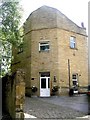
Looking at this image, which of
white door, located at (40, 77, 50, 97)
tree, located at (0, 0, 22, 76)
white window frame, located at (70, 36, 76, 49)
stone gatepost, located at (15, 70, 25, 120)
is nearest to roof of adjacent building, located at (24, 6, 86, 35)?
white window frame, located at (70, 36, 76, 49)

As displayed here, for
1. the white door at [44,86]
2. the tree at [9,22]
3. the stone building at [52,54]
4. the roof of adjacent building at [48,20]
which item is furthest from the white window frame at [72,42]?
the tree at [9,22]

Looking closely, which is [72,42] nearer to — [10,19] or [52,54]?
[52,54]

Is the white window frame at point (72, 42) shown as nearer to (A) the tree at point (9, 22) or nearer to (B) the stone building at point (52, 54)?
(B) the stone building at point (52, 54)

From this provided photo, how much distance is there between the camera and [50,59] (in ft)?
86.2

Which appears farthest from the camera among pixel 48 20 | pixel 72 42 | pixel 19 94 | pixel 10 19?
pixel 72 42

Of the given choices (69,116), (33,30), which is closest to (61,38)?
(33,30)

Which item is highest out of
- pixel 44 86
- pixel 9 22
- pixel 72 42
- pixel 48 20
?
pixel 48 20

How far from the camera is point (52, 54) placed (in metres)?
26.4

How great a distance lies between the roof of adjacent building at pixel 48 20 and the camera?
27.1 m

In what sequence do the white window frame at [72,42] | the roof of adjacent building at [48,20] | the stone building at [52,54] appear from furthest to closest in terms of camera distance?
the white window frame at [72,42]
the roof of adjacent building at [48,20]
the stone building at [52,54]

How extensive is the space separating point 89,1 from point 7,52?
8.34 m

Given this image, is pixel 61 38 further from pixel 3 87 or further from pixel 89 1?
pixel 3 87

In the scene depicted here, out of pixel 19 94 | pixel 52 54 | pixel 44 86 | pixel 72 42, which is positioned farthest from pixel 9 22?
pixel 19 94

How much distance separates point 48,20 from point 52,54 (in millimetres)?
3896
